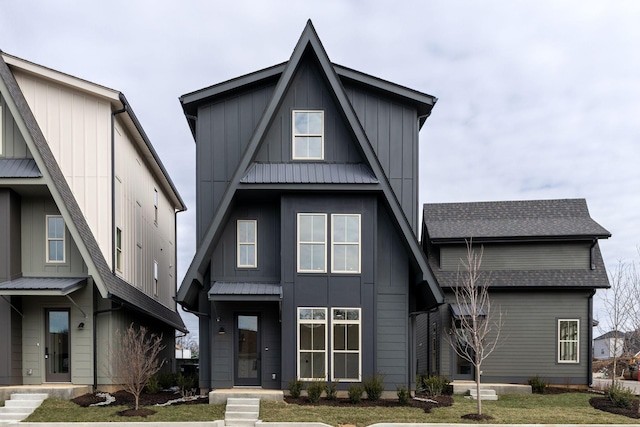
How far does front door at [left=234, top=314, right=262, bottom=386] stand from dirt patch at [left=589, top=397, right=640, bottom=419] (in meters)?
9.96

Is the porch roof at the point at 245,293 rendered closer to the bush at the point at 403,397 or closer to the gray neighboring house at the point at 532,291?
the bush at the point at 403,397

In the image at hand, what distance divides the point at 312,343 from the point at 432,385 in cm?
437

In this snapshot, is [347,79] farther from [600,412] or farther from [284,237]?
[600,412]

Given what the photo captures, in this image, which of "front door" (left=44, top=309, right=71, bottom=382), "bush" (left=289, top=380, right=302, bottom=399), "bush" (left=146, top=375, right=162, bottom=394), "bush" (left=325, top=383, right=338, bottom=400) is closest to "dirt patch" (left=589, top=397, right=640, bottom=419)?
"bush" (left=325, top=383, right=338, bottom=400)

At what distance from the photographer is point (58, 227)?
16672 mm

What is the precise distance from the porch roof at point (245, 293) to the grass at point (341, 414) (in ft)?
9.42

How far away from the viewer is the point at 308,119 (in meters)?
16.5

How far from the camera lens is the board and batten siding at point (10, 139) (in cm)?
1631

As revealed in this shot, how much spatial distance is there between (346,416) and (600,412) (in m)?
7.16

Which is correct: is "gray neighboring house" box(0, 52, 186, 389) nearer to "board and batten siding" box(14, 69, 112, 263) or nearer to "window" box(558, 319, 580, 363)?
"board and batten siding" box(14, 69, 112, 263)

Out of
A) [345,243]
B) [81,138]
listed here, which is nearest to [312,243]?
[345,243]

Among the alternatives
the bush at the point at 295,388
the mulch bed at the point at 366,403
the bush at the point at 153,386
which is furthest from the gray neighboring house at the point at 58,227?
the mulch bed at the point at 366,403

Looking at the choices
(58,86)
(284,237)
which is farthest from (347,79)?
(58,86)

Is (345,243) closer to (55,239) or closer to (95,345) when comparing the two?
(95,345)
